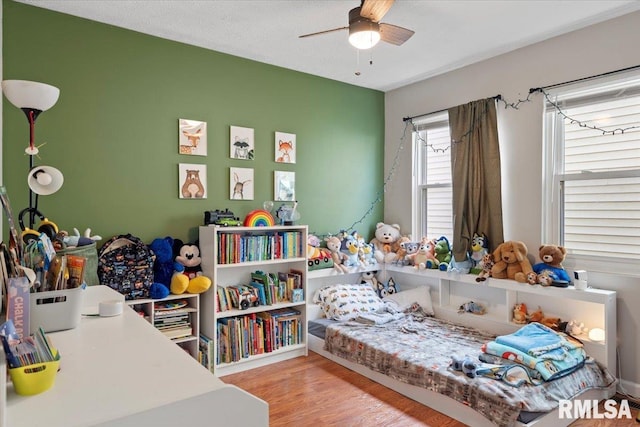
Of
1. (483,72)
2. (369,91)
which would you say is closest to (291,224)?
(369,91)

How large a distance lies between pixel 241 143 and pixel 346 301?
1740 mm

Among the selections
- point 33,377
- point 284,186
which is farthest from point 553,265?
point 33,377

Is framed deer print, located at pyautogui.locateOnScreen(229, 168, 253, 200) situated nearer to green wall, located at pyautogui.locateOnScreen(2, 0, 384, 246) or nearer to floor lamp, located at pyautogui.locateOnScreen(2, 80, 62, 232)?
green wall, located at pyautogui.locateOnScreen(2, 0, 384, 246)

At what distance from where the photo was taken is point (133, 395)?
822 millimetres

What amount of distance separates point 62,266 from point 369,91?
12.5ft

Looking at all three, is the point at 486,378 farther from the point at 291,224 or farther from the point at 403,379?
the point at 291,224

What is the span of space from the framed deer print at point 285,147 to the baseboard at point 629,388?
3082 millimetres

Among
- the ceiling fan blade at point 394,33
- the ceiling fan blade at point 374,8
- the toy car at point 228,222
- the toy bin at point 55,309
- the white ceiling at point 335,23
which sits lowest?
the toy bin at point 55,309

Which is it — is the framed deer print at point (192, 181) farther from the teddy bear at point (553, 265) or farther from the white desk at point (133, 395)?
the teddy bear at point (553, 265)

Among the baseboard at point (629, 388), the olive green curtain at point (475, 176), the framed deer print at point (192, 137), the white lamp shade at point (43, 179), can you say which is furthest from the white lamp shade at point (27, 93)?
the baseboard at point (629, 388)

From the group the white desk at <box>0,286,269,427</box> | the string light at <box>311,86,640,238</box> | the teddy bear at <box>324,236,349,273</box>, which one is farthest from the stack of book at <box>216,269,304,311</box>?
the white desk at <box>0,286,269,427</box>

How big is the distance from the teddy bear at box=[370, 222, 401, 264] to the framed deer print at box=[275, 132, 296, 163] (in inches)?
49.4

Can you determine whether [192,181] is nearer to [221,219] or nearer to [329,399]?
[221,219]

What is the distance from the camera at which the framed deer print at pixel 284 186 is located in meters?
3.73
